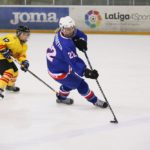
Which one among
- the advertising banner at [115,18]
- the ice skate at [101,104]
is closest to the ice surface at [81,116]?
the ice skate at [101,104]

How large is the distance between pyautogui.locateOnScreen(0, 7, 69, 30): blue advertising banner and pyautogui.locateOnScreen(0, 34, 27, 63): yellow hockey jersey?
228 inches

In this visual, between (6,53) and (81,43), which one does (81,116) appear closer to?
(81,43)

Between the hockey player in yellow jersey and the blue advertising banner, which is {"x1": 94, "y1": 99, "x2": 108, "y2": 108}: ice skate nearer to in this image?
the hockey player in yellow jersey

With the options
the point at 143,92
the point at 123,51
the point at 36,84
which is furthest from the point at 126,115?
the point at 123,51

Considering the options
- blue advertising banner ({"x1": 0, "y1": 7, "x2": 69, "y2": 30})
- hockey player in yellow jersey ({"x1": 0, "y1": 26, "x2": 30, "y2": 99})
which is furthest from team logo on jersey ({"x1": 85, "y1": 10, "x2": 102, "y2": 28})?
hockey player in yellow jersey ({"x1": 0, "y1": 26, "x2": 30, "y2": 99})

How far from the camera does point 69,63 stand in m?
3.66

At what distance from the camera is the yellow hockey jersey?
4.21 metres

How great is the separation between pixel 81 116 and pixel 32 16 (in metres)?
6.75

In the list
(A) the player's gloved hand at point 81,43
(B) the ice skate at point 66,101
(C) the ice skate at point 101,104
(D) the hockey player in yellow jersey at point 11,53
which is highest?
(A) the player's gloved hand at point 81,43

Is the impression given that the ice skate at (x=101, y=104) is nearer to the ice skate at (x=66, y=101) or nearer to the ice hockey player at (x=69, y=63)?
the ice hockey player at (x=69, y=63)

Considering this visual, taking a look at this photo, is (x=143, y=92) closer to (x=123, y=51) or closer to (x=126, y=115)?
(x=126, y=115)

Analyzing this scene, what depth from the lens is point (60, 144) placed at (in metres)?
3.00

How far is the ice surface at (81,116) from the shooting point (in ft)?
9.95

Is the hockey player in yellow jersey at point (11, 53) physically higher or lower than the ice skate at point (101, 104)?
higher
